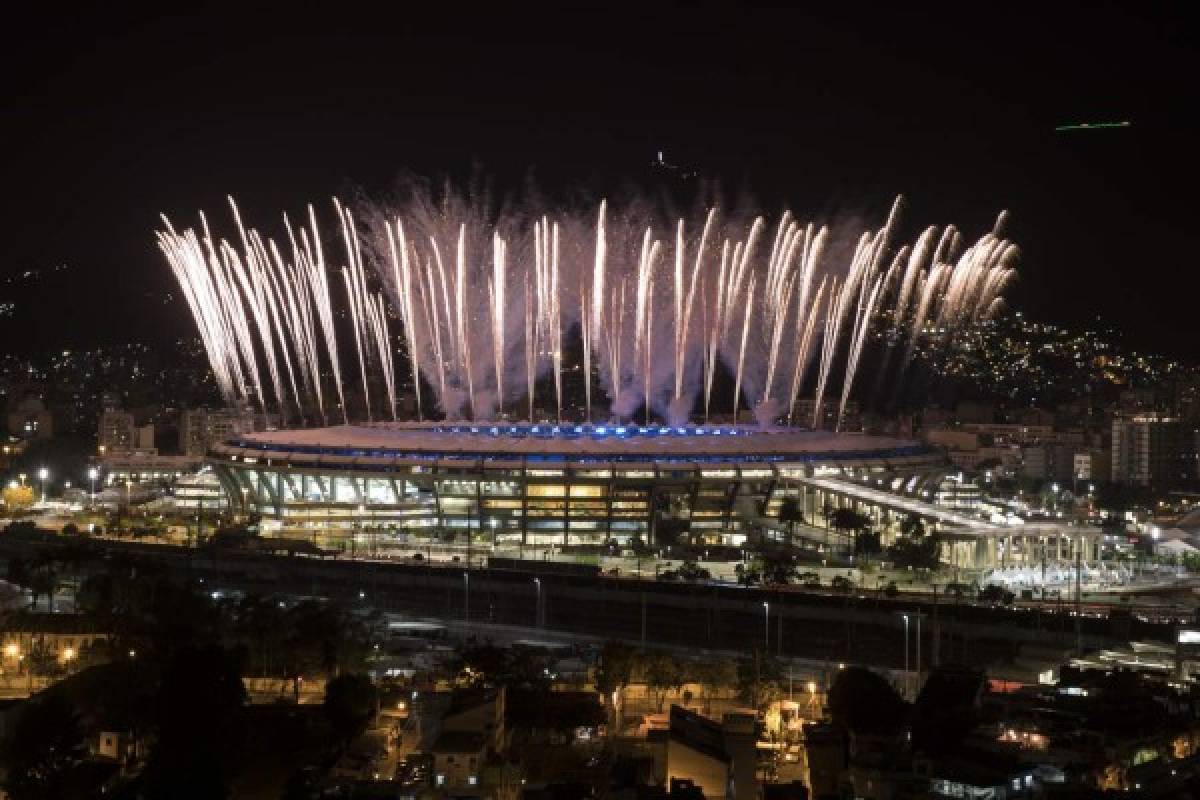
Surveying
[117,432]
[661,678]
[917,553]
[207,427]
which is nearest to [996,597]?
[917,553]

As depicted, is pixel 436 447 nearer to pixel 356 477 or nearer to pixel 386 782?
pixel 356 477

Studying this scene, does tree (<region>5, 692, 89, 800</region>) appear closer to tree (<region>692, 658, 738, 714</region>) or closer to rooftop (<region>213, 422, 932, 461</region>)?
tree (<region>692, 658, 738, 714</region>)

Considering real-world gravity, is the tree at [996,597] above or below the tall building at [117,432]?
below

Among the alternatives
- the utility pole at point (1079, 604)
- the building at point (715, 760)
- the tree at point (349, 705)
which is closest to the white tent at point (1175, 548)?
the utility pole at point (1079, 604)

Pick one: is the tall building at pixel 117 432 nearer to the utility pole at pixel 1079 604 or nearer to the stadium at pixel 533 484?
the stadium at pixel 533 484

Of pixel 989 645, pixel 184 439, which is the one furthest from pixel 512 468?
pixel 184 439

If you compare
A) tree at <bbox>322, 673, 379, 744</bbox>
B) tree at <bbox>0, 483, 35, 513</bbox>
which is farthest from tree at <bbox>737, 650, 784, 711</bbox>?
Result: tree at <bbox>0, 483, 35, 513</bbox>
